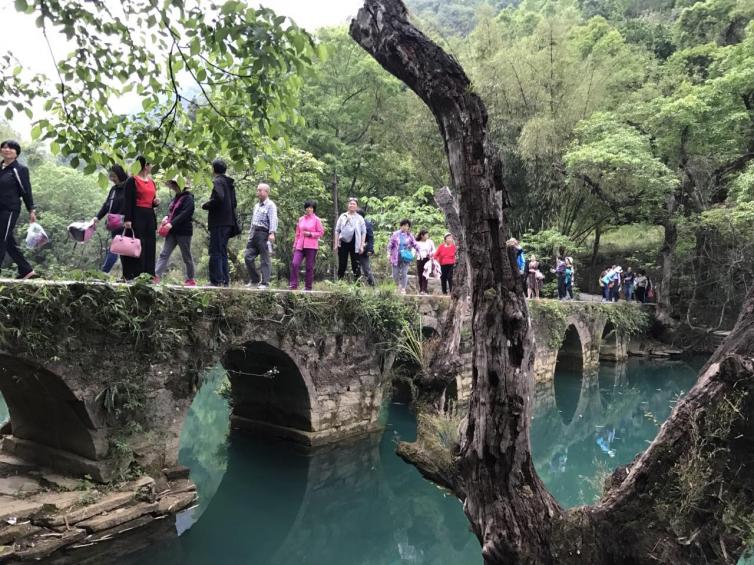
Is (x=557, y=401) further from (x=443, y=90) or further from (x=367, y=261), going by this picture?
(x=443, y=90)

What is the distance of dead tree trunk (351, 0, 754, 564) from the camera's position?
7.86 feet

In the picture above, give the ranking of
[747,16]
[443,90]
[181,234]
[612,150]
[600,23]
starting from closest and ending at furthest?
[443,90] < [181,234] < [612,150] < [747,16] < [600,23]

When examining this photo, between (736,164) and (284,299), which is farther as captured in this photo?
(736,164)

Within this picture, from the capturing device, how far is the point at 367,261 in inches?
337

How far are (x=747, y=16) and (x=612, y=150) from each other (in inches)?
400

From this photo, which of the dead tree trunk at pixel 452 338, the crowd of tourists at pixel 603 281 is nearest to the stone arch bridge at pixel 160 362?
the dead tree trunk at pixel 452 338

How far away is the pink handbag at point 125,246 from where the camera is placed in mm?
5156

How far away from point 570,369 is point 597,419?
525 centimetres

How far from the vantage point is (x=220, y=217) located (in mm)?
6152

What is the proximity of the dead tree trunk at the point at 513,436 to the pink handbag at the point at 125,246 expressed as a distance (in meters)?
3.37

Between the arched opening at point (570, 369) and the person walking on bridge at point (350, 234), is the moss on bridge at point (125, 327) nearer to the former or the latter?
the person walking on bridge at point (350, 234)

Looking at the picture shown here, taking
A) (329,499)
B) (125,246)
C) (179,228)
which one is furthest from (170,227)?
(329,499)

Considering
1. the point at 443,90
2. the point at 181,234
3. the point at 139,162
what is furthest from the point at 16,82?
the point at 181,234

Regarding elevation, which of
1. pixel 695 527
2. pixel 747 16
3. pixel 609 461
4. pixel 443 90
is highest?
pixel 747 16
